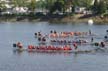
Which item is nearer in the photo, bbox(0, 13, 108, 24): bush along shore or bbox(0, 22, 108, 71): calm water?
bbox(0, 22, 108, 71): calm water

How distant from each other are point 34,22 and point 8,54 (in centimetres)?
7916

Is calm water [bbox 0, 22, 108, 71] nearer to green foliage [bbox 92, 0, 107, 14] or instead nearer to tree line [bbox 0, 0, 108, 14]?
green foliage [bbox 92, 0, 107, 14]

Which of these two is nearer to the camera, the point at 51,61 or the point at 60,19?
the point at 51,61

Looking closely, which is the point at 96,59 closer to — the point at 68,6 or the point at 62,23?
the point at 62,23

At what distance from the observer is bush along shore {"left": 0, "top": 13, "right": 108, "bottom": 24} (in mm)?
153250

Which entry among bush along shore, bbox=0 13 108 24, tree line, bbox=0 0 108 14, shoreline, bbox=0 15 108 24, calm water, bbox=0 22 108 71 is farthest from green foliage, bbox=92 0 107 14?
calm water, bbox=0 22 108 71

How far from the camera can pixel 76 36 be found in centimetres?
10606

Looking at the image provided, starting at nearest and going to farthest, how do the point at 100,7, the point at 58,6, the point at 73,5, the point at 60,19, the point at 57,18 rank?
the point at 100,7
the point at 60,19
the point at 57,18
the point at 58,6
the point at 73,5

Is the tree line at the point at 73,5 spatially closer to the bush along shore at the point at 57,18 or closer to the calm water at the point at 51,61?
the bush along shore at the point at 57,18

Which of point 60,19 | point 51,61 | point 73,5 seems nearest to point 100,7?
point 60,19

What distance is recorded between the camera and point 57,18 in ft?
518

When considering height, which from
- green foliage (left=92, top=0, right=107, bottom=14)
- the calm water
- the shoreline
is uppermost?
green foliage (left=92, top=0, right=107, bottom=14)

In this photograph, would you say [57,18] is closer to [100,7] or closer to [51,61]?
[100,7]

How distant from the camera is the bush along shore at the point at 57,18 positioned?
503ft
